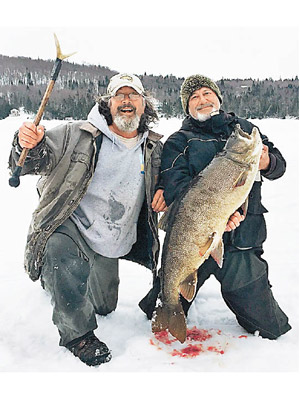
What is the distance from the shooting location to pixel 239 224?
116 inches

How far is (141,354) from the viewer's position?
282 centimetres

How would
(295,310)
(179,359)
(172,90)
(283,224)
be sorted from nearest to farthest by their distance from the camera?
(179,359) → (295,310) → (283,224) → (172,90)

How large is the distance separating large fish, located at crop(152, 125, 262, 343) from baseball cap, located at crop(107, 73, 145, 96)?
0.93m

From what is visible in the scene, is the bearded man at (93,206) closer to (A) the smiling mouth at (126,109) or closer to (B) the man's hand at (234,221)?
(A) the smiling mouth at (126,109)

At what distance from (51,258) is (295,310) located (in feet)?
6.41

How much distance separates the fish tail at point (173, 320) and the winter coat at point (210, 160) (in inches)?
24.8

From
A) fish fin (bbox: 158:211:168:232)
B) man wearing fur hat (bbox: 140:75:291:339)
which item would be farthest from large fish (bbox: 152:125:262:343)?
man wearing fur hat (bbox: 140:75:291:339)

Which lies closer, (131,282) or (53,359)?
(53,359)

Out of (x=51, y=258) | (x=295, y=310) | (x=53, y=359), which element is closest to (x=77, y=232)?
(x=51, y=258)

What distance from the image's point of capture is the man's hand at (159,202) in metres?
3.04

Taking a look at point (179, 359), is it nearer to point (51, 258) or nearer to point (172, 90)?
point (51, 258)

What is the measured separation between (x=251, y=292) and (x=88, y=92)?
21.9 m

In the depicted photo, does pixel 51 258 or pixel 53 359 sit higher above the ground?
pixel 51 258

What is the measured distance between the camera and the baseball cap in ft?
10.6
